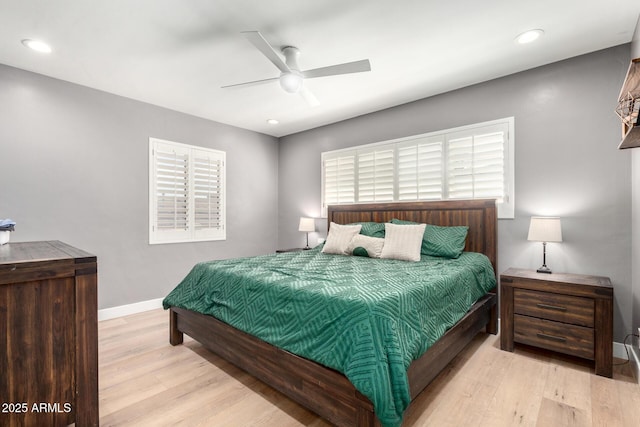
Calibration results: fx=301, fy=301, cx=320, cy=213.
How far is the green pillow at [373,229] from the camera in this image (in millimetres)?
3646

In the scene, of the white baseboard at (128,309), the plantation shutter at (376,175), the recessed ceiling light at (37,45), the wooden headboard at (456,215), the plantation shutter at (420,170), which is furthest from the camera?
the plantation shutter at (376,175)

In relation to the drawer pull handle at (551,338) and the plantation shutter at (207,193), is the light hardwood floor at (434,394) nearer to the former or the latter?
the drawer pull handle at (551,338)

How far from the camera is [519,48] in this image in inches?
103

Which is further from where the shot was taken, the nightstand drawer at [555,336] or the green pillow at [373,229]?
the green pillow at [373,229]

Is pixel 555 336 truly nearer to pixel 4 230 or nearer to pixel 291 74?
pixel 291 74

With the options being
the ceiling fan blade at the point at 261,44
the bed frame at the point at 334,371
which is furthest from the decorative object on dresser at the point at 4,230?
the ceiling fan blade at the point at 261,44

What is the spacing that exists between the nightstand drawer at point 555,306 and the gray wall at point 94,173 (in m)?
3.89

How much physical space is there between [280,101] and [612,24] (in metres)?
3.15

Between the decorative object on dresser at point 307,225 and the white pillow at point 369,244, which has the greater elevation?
the decorative object on dresser at point 307,225

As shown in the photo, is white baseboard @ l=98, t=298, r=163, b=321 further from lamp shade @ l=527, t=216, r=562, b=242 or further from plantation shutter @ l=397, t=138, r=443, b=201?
lamp shade @ l=527, t=216, r=562, b=242

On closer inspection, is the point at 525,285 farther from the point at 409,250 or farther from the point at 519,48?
the point at 519,48

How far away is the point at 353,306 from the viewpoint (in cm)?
157

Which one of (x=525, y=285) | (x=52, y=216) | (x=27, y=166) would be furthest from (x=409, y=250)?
(x=27, y=166)

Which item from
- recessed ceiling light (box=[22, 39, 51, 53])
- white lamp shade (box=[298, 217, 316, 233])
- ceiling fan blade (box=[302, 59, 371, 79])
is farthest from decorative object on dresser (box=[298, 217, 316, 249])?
recessed ceiling light (box=[22, 39, 51, 53])
